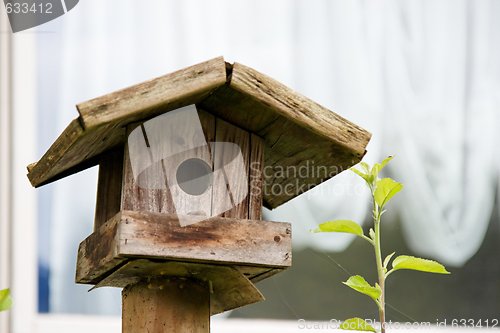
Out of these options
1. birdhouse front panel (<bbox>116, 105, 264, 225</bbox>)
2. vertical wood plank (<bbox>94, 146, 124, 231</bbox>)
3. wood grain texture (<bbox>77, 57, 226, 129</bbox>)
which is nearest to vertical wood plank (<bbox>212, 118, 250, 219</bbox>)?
birdhouse front panel (<bbox>116, 105, 264, 225</bbox>)

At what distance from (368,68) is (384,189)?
1.38 meters

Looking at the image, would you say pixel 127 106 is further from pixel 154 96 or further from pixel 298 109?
pixel 298 109

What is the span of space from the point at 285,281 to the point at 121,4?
977 mm

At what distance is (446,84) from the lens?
2.66 meters

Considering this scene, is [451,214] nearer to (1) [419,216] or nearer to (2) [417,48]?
(1) [419,216]

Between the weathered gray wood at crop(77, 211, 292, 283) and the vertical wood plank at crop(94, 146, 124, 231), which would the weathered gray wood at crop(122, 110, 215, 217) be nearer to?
the weathered gray wood at crop(77, 211, 292, 283)

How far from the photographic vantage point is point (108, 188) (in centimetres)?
156

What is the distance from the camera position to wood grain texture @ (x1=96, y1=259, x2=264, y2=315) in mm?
1326

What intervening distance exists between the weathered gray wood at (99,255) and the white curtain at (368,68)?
46.2 inches

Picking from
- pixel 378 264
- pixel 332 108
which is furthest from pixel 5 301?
pixel 332 108

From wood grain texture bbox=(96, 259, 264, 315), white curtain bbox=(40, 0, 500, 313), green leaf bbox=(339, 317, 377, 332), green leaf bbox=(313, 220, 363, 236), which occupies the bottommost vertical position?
green leaf bbox=(339, 317, 377, 332)

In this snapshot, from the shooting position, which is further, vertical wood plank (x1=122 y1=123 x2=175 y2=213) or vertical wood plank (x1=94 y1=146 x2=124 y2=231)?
vertical wood plank (x1=94 y1=146 x2=124 y2=231)

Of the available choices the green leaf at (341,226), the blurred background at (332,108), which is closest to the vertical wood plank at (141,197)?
the green leaf at (341,226)

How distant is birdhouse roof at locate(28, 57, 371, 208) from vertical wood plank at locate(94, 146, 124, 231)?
24 millimetres
